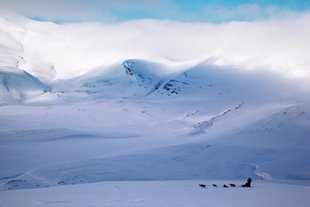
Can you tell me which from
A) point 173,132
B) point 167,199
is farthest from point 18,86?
point 167,199

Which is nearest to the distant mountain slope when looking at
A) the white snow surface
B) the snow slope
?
the snow slope

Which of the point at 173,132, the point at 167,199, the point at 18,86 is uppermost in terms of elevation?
the point at 18,86

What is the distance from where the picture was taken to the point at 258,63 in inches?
6432

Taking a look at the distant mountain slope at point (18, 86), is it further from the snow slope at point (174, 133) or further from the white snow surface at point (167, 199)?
the white snow surface at point (167, 199)

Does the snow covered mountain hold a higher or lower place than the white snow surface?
higher

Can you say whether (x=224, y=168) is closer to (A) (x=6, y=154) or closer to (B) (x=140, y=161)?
(B) (x=140, y=161)

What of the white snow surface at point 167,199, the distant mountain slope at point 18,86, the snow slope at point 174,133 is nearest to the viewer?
the white snow surface at point 167,199

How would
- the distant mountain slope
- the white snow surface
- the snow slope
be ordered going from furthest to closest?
1. the distant mountain slope
2. the snow slope
3. the white snow surface

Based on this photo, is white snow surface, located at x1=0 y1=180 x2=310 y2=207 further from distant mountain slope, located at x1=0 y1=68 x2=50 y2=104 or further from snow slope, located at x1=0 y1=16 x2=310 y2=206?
distant mountain slope, located at x1=0 y1=68 x2=50 y2=104

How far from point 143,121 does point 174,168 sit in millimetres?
63918

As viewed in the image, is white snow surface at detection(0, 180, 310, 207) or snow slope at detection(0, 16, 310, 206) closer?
white snow surface at detection(0, 180, 310, 207)

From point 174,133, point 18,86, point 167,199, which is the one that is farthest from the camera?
point 18,86

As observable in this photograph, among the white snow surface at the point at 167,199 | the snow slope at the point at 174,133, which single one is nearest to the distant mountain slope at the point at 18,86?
the snow slope at the point at 174,133

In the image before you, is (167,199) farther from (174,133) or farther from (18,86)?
(18,86)
